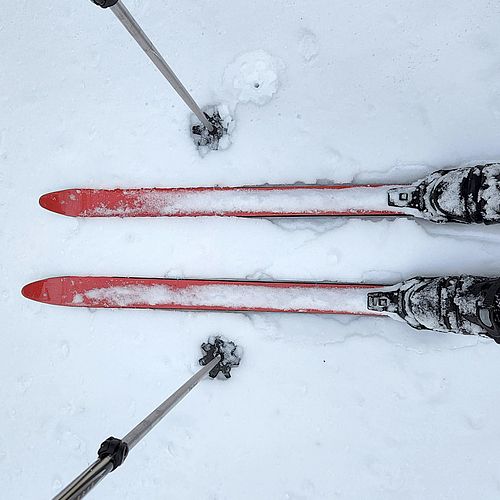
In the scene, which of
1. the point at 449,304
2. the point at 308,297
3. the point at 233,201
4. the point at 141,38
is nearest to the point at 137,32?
the point at 141,38

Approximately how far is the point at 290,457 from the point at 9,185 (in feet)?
5.33

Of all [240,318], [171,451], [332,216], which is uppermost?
[332,216]

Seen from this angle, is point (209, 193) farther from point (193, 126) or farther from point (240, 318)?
point (240, 318)

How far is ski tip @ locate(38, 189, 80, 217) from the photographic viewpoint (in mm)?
2174

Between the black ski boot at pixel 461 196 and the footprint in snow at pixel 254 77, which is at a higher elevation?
the footprint in snow at pixel 254 77

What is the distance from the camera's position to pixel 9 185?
2.33m

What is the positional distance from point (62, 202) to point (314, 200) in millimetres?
1009

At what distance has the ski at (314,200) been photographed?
5.42 feet

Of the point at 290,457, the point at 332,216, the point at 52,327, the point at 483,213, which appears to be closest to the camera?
the point at 483,213

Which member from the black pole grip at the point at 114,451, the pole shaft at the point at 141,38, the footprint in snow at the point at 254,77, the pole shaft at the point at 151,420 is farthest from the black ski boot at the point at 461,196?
the black pole grip at the point at 114,451

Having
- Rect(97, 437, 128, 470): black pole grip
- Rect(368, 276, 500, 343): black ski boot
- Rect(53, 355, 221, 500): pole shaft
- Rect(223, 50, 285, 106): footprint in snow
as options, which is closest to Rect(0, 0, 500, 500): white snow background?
Rect(223, 50, 285, 106): footprint in snow

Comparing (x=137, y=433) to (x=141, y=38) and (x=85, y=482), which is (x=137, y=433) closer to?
(x=85, y=482)

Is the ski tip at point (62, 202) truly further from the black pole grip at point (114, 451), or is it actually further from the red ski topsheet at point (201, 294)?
the black pole grip at point (114, 451)

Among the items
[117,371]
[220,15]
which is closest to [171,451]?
[117,371]
